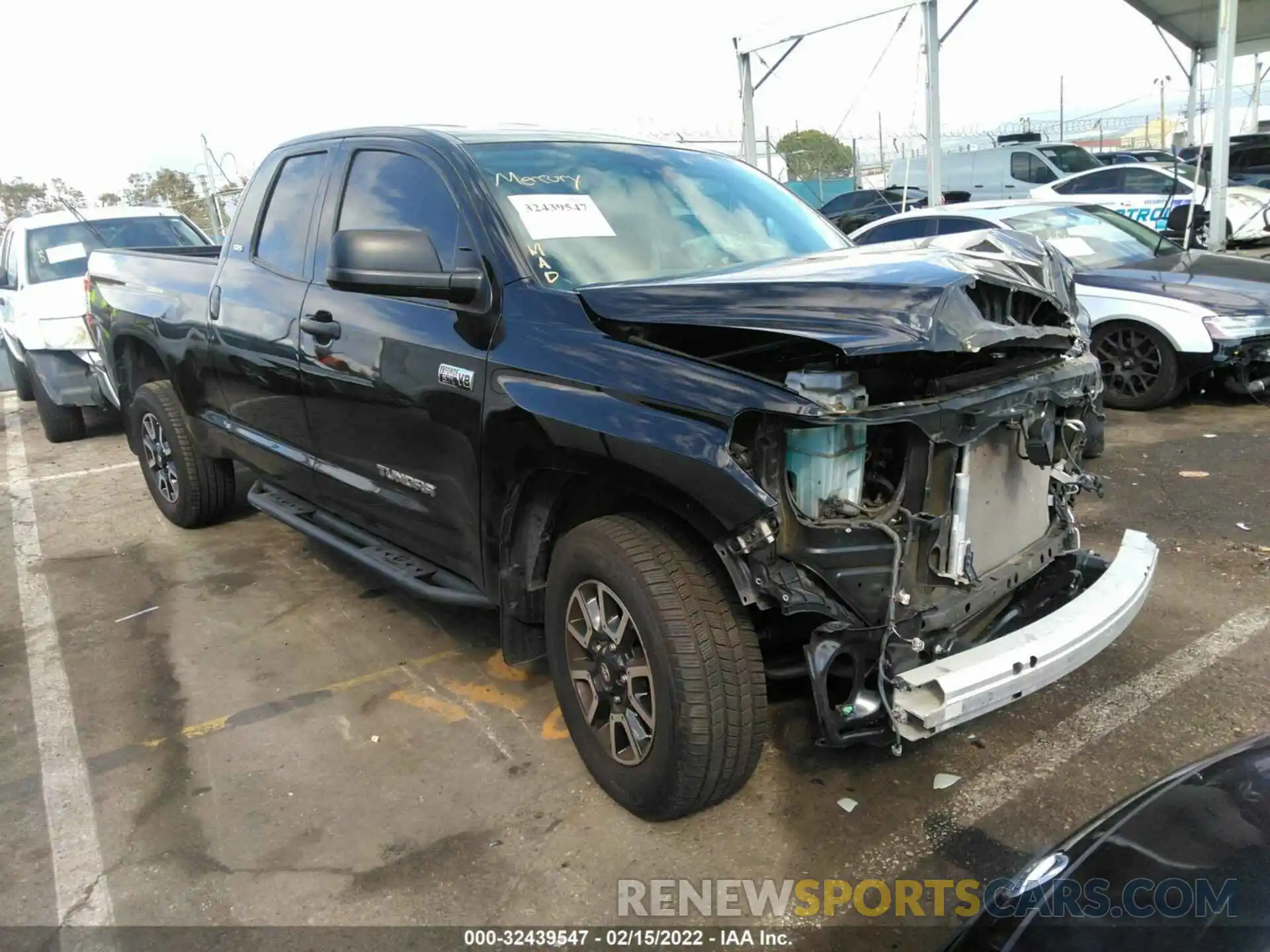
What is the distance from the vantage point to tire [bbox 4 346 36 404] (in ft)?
33.8

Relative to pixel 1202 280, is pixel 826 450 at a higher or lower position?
→ higher

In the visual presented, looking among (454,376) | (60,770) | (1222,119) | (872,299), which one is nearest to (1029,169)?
(1222,119)

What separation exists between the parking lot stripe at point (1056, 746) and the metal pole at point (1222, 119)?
7801 millimetres

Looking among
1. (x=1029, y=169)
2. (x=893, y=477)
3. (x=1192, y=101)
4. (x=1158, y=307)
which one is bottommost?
(x=1158, y=307)

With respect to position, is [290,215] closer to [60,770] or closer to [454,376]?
[454,376]

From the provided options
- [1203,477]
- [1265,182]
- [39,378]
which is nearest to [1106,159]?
[1265,182]

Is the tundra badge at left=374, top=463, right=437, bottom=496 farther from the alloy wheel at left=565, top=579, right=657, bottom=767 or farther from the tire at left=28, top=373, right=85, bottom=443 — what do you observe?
the tire at left=28, top=373, right=85, bottom=443

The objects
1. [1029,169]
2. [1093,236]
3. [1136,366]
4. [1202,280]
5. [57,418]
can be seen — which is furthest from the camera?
[1029,169]

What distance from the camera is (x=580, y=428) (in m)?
2.58

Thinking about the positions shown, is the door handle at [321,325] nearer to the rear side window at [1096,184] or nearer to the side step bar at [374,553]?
the side step bar at [374,553]

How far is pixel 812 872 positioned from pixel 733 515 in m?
1.06

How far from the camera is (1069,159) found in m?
17.9

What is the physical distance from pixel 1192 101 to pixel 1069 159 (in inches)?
189

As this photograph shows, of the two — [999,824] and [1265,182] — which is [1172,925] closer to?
[999,824]
